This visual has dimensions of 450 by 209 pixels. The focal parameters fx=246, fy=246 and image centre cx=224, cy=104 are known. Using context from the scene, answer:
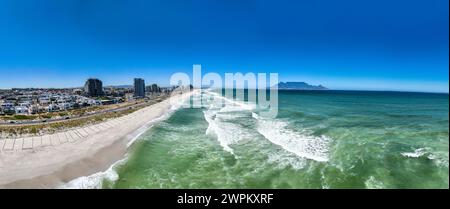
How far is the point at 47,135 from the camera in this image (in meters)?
28.8

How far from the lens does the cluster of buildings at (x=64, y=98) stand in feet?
225

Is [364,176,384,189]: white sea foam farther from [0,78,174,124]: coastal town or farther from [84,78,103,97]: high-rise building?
[84,78,103,97]: high-rise building

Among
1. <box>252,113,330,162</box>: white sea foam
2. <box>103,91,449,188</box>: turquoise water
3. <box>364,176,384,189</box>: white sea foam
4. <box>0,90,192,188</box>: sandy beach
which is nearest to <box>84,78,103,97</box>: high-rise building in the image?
<box>0,90,192,188</box>: sandy beach

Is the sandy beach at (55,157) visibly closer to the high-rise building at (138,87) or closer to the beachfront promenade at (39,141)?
the beachfront promenade at (39,141)

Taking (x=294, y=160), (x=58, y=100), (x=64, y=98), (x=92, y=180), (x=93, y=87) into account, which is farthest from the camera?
(x=93, y=87)

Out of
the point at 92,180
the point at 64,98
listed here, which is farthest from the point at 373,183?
the point at 64,98

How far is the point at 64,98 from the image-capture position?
102 metres

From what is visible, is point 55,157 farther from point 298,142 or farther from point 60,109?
point 60,109

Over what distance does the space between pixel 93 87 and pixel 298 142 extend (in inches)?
5707
